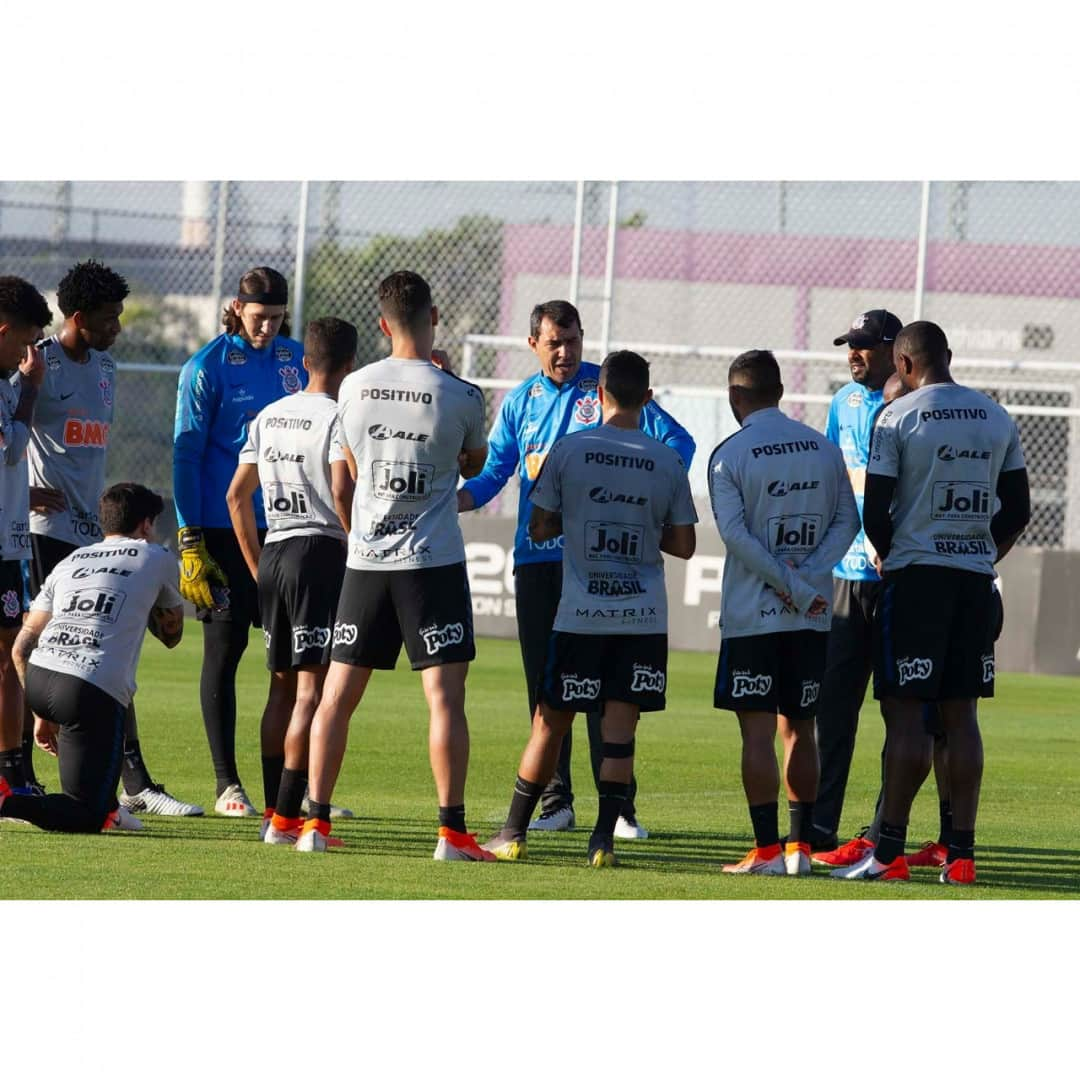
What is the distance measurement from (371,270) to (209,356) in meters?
15.4

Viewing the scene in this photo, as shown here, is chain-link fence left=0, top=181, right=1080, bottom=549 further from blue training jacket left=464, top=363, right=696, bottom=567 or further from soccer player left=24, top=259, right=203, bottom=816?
soccer player left=24, top=259, right=203, bottom=816

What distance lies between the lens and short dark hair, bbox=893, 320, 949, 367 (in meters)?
7.33

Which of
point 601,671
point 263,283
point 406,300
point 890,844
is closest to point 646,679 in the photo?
point 601,671

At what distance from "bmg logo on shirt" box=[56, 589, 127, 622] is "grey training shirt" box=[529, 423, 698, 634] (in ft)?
5.73

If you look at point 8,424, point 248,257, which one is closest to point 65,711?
point 8,424

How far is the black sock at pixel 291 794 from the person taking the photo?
766 cm

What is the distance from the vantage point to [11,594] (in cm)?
819

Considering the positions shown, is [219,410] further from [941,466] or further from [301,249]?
[301,249]

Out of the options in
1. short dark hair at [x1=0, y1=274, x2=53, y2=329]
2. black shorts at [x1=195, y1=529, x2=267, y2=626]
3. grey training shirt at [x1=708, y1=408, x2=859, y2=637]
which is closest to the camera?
grey training shirt at [x1=708, y1=408, x2=859, y2=637]

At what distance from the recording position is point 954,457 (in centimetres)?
725

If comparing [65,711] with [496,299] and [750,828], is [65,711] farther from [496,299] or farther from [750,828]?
[496,299]

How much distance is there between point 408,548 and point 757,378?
1.45m

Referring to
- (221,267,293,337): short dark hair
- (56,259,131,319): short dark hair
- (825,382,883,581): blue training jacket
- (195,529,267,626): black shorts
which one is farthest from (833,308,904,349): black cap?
(56,259,131,319): short dark hair

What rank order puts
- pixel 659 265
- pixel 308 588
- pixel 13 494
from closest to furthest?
pixel 308 588
pixel 13 494
pixel 659 265
